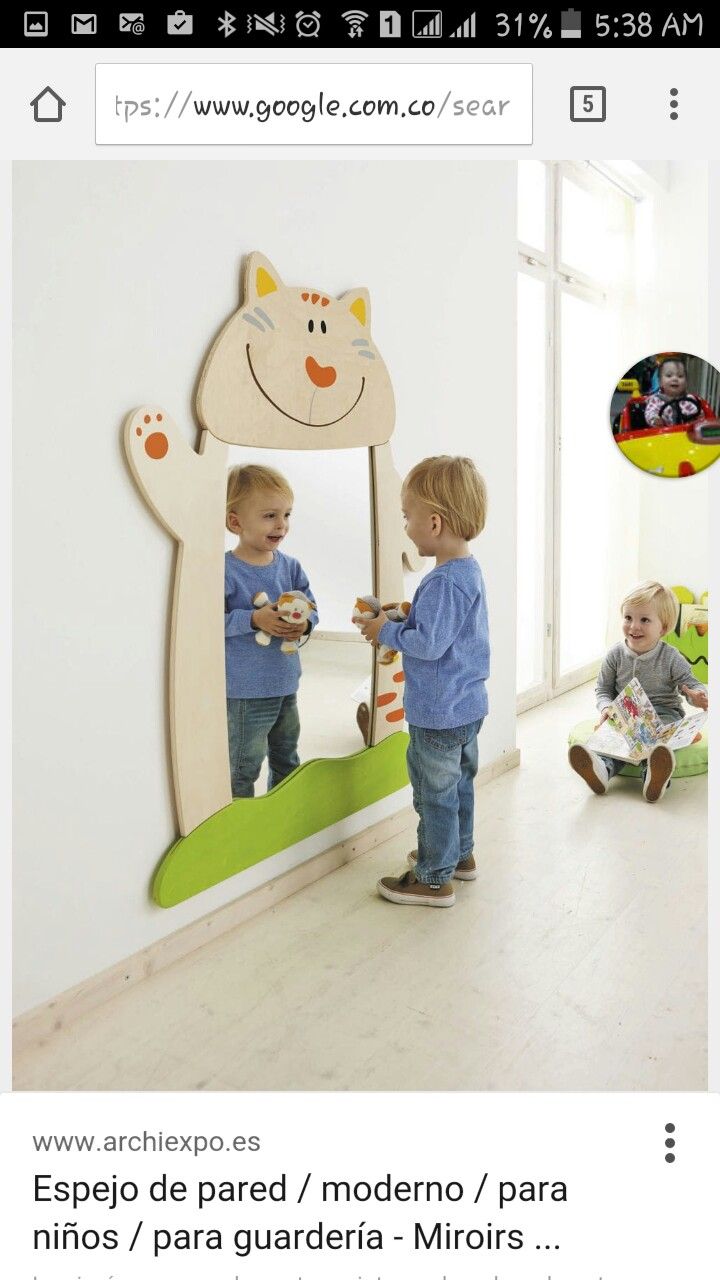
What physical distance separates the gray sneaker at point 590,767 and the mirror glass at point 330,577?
76 cm

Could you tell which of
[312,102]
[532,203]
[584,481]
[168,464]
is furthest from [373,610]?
[584,481]

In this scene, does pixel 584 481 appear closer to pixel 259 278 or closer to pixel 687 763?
pixel 687 763

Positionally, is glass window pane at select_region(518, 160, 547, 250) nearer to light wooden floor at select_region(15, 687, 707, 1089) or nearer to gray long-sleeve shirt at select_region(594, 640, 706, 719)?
gray long-sleeve shirt at select_region(594, 640, 706, 719)

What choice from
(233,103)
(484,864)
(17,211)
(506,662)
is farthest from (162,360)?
(506,662)

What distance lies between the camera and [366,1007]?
5.26ft

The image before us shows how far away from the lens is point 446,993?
64.9 inches

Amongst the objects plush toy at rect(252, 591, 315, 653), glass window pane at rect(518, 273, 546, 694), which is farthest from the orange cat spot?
glass window pane at rect(518, 273, 546, 694)

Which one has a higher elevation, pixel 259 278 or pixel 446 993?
pixel 259 278

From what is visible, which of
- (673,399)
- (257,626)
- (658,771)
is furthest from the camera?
(658,771)
